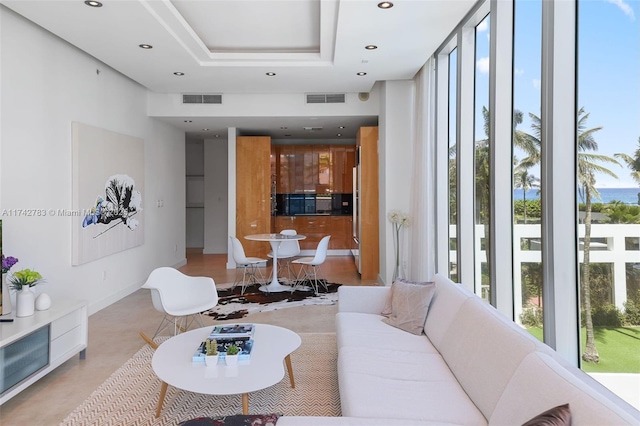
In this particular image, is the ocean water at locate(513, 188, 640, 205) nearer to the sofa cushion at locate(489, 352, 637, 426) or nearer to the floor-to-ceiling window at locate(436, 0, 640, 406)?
the floor-to-ceiling window at locate(436, 0, 640, 406)

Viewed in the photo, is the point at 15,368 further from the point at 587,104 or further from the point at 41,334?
the point at 587,104

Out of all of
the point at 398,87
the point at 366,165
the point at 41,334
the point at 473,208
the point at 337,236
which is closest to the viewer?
the point at 41,334

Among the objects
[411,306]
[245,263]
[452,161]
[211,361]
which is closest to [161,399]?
[211,361]

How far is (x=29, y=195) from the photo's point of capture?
3732 mm

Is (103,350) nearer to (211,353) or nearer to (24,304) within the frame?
(24,304)

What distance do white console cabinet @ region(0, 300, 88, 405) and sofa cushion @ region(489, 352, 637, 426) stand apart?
296 centimetres

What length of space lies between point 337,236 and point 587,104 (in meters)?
7.27

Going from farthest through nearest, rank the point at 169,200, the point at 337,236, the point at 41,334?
the point at 337,236 → the point at 169,200 → the point at 41,334

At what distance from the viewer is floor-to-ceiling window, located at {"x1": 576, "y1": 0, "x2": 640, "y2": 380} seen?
1.87 m

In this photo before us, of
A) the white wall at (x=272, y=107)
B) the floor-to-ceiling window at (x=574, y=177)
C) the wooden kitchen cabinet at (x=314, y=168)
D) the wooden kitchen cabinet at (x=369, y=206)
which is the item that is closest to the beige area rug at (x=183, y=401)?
the floor-to-ceiling window at (x=574, y=177)

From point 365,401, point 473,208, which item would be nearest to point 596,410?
point 365,401

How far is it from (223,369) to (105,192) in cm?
369

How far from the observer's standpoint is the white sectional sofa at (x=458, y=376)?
136cm

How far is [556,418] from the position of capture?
3.84 feet
